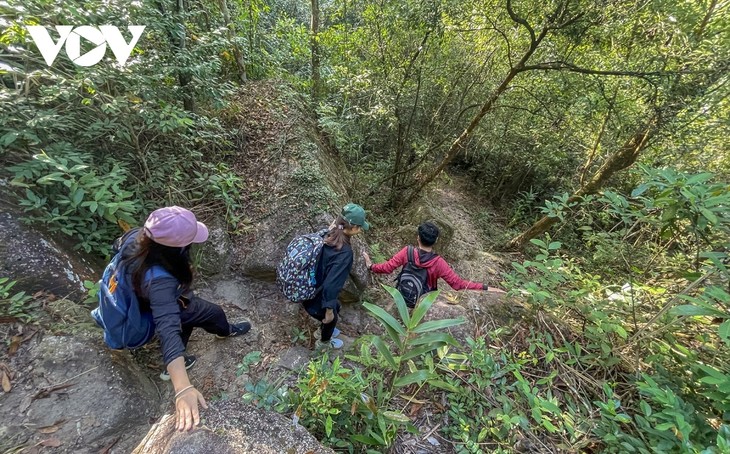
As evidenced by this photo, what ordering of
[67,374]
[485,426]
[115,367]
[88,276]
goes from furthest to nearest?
[88,276] → [115,367] → [67,374] → [485,426]

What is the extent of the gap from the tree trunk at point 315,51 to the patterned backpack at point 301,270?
5101mm

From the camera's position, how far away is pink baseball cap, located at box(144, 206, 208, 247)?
2109 mm

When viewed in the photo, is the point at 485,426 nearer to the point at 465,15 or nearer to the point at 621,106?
the point at 465,15

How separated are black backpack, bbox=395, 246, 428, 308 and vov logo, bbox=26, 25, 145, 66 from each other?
381cm

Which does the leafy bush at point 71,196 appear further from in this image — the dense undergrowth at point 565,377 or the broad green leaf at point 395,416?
the broad green leaf at point 395,416

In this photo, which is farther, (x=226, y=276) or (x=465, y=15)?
(x=465, y=15)

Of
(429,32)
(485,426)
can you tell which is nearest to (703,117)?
(429,32)

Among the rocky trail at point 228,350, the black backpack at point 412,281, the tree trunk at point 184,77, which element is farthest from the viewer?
the tree trunk at point 184,77

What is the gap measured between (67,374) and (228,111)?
176 inches

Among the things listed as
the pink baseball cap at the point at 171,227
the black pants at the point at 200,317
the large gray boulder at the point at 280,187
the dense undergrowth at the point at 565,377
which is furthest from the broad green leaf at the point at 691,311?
the black pants at the point at 200,317

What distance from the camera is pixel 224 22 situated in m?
5.96

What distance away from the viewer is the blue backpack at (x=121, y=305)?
88.0 inches

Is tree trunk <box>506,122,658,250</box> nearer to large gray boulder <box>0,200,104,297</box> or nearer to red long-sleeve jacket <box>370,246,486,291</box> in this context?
red long-sleeve jacket <box>370,246,486,291</box>

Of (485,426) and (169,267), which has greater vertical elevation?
(169,267)
